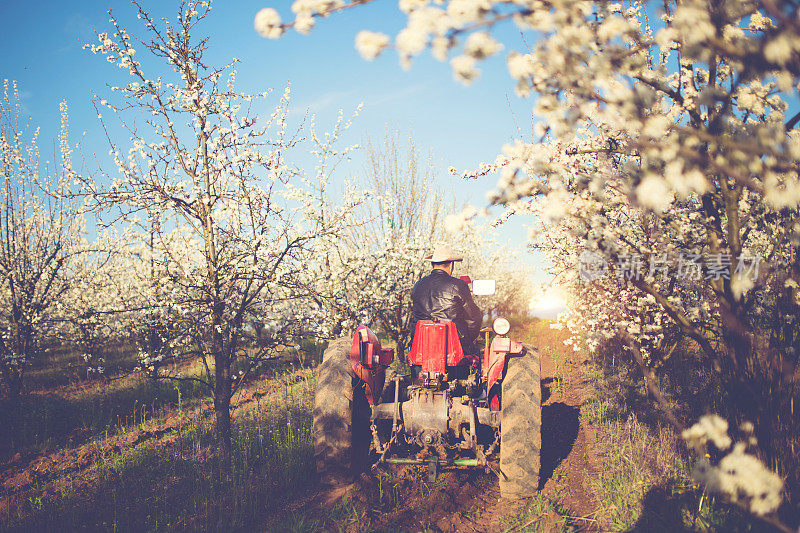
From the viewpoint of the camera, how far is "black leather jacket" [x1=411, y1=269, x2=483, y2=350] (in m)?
4.61

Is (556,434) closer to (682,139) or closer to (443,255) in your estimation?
(443,255)

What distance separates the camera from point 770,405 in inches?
146

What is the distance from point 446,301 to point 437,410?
1084mm

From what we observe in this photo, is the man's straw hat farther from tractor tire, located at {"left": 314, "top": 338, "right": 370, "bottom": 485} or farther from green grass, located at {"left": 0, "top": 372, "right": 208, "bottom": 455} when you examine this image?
green grass, located at {"left": 0, "top": 372, "right": 208, "bottom": 455}

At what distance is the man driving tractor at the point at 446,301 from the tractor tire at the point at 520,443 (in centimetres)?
89

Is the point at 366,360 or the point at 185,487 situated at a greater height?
the point at 366,360

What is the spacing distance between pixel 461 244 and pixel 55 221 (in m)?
11.3

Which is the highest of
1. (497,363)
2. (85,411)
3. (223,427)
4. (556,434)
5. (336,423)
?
(497,363)

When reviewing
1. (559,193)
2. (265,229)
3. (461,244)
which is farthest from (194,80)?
(461,244)

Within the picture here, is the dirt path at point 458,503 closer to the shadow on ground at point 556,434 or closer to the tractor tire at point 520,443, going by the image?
the shadow on ground at point 556,434

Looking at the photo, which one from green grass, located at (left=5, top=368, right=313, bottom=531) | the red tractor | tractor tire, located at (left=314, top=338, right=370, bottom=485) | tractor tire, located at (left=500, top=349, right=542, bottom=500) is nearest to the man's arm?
the red tractor

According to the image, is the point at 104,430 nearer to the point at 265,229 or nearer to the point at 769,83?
the point at 265,229

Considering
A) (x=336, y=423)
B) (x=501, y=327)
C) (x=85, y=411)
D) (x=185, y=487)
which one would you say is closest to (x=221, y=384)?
(x=185, y=487)

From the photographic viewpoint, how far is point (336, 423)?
4.30m
